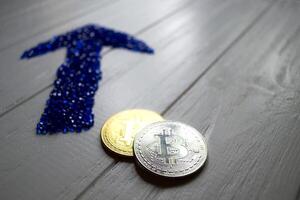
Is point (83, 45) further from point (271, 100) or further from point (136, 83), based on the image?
point (271, 100)

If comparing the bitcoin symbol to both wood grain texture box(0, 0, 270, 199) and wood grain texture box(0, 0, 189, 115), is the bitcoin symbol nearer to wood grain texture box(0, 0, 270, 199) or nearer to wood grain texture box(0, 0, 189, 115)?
wood grain texture box(0, 0, 270, 199)

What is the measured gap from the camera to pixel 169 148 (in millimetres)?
574

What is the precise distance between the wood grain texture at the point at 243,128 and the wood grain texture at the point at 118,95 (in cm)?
4

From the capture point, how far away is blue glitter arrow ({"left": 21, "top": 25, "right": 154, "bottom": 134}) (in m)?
0.65

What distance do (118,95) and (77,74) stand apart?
5.2 inches

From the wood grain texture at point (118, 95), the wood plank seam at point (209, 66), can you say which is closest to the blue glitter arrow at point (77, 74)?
the wood grain texture at point (118, 95)

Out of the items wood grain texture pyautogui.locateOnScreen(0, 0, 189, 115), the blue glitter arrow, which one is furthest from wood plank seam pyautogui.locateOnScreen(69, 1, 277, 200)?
wood grain texture pyautogui.locateOnScreen(0, 0, 189, 115)

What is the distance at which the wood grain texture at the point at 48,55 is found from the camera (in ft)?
2.48

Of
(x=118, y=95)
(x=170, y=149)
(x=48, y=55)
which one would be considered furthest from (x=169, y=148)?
(x=48, y=55)

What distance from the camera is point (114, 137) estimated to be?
604 mm

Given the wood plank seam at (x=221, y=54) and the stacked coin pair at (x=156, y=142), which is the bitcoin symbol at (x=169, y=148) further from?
the wood plank seam at (x=221, y=54)

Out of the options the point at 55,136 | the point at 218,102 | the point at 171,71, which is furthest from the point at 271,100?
the point at 55,136

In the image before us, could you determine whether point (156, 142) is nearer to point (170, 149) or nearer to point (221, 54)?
point (170, 149)

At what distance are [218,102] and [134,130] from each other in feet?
0.69
